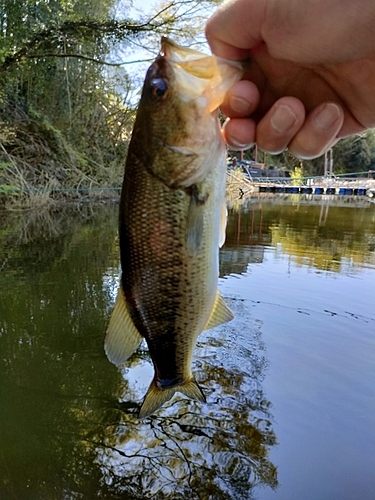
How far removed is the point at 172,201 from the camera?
1.69 metres

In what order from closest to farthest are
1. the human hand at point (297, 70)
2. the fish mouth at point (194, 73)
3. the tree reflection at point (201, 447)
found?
the fish mouth at point (194, 73), the human hand at point (297, 70), the tree reflection at point (201, 447)

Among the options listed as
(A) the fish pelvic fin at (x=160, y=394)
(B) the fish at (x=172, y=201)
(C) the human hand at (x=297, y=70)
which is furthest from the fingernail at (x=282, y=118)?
(A) the fish pelvic fin at (x=160, y=394)

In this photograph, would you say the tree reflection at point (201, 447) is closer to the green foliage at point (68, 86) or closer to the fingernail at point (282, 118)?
the fingernail at point (282, 118)

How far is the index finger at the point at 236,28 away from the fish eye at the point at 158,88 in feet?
1.57

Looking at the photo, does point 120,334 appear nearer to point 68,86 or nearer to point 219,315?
point 219,315

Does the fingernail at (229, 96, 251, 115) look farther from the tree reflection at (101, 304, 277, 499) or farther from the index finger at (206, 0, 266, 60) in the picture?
the tree reflection at (101, 304, 277, 499)

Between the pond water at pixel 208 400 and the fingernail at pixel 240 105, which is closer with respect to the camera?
the fingernail at pixel 240 105

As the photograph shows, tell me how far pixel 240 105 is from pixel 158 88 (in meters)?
0.53

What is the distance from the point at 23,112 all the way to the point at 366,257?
14843 millimetres

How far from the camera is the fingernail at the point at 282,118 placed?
2.00 m

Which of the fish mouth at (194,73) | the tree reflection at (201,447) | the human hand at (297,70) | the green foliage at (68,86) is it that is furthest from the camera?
the green foliage at (68,86)

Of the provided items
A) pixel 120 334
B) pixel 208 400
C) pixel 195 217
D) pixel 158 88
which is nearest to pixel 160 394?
pixel 120 334

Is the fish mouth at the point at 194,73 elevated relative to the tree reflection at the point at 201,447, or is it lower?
elevated

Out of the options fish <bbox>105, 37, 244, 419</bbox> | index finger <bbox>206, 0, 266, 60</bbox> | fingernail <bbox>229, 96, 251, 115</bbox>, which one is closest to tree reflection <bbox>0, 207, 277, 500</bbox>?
fish <bbox>105, 37, 244, 419</bbox>
